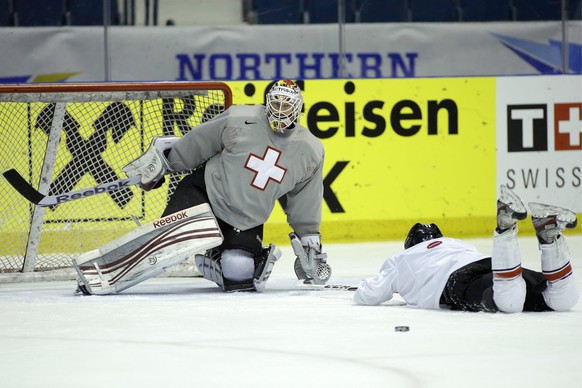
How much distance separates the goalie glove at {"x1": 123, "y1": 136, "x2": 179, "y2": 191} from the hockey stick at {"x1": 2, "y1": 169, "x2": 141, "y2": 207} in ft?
0.25

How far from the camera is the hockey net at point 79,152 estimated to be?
23.9ft

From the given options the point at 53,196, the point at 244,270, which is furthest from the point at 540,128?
the point at 53,196

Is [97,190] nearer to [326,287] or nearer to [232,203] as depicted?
[232,203]

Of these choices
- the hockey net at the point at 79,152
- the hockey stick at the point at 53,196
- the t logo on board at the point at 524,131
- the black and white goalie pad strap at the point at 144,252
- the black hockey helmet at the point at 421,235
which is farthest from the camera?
the t logo on board at the point at 524,131

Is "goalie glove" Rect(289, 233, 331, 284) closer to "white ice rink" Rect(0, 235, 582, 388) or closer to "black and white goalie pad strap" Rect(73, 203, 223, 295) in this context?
"white ice rink" Rect(0, 235, 582, 388)

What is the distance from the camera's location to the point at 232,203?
6.50m

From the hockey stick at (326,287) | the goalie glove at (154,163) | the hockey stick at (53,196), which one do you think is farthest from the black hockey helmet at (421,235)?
the hockey stick at (53,196)

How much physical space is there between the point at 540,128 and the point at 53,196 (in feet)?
12.3

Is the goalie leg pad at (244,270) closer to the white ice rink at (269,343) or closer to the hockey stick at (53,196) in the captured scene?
the white ice rink at (269,343)

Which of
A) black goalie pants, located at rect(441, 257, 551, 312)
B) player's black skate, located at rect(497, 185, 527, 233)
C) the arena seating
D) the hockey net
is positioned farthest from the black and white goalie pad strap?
the arena seating

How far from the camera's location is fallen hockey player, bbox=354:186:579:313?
512 cm

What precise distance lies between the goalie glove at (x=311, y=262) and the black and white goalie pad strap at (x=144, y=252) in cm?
48

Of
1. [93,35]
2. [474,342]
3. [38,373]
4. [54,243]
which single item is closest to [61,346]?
[38,373]

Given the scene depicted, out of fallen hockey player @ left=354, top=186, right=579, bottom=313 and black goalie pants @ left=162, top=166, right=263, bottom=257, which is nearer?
fallen hockey player @ left=354, top=186, right=579, bottom=313
